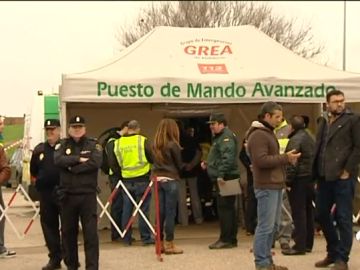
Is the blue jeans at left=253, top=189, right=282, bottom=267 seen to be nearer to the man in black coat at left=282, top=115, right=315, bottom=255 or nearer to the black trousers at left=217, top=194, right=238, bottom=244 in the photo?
the man in black coat at left=282, top=115, right=315, bottom=255

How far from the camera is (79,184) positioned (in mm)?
6855

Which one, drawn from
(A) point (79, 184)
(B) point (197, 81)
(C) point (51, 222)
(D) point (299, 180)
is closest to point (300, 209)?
(D) point (299, 180)

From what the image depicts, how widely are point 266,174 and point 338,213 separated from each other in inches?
39.9

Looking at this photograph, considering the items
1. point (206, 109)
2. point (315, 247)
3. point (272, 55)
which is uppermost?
point (272, 55)

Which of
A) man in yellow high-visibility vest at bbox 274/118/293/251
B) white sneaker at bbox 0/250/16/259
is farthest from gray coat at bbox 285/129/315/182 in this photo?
white sneaker at bbox 0/250/16/259

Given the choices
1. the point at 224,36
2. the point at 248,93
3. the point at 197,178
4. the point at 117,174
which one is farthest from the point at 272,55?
the point at 117,174

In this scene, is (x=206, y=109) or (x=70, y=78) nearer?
(x=70, y=78)

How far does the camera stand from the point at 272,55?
36.8 ft

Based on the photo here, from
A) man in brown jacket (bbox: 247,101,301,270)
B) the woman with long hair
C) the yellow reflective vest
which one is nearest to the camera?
man in brown jacket (bbox: 247,101,301,270)

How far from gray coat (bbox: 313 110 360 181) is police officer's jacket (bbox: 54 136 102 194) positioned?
2588 millimetres

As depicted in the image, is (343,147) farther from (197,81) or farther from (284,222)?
→ (197,81)

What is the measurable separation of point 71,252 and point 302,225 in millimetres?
2982

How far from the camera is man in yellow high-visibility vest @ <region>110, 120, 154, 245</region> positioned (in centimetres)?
944

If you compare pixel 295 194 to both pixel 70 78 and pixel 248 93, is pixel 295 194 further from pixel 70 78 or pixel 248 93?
pixel 70 78
